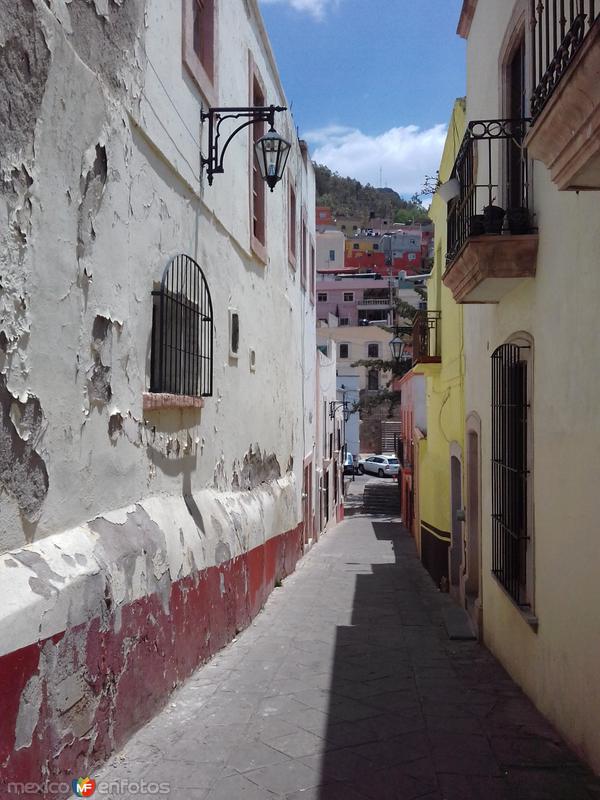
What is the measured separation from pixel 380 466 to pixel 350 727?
126 feet

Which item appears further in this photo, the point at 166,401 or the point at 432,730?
the point at 166,401

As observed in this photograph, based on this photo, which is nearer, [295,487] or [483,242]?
[483,242]

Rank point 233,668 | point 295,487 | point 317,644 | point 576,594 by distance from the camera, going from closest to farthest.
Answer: point 576,594 < point 233,668 < point 317,644 < point 295,487

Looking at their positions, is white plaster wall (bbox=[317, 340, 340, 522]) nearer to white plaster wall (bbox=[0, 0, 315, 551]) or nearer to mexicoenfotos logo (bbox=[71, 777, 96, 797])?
white plaster wall (bbox=[0, 0, 315, 551])

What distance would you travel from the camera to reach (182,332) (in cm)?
566

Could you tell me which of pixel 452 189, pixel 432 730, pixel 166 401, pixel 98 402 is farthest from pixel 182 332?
pixel 432 730

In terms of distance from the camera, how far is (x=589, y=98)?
2766mm

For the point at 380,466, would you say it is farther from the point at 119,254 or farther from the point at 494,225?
the point at 119,254

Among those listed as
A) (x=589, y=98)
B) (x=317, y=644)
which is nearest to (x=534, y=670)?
(x=317, y=644)

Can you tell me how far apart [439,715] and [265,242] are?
6.22 m

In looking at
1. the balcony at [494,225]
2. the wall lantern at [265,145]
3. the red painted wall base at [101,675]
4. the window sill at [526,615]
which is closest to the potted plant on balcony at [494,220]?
the balcony at [494,225]

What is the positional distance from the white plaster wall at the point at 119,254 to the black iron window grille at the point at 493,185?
7.18 feet

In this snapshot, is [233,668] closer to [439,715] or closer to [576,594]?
[439,715]

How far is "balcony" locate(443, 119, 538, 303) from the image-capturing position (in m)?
5.41
